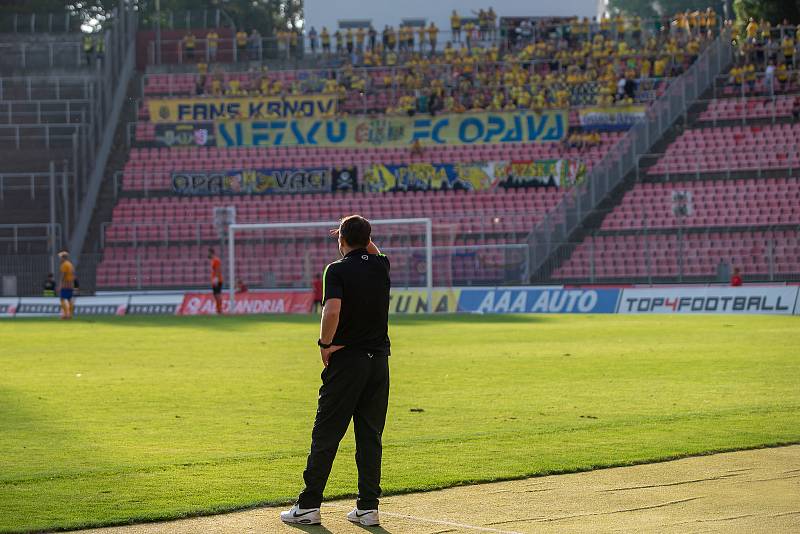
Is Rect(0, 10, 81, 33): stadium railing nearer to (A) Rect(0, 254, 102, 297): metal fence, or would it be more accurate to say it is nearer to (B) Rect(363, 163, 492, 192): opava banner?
(A) Rect(0, 254, 102, 297): metal fence

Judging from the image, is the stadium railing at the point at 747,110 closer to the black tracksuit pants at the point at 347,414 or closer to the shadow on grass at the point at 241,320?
the shadow on grass at the point at 241,320

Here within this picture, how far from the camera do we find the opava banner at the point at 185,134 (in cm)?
5653

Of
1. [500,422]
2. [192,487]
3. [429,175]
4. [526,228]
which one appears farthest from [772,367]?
[429,175]

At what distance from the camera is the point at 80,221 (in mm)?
52750

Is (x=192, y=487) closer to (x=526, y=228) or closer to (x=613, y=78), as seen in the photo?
(x=526, y=228)

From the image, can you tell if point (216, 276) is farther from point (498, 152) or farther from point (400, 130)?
point (498, 152)

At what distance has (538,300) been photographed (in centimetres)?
4347

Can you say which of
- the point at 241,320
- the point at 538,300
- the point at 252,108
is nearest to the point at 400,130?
the point at 252,108

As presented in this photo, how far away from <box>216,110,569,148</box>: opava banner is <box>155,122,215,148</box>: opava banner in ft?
1.51

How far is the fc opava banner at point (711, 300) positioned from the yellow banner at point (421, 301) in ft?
18.2

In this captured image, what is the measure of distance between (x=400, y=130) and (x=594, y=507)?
153 feet

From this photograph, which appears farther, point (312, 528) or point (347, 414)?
point (347, 414)

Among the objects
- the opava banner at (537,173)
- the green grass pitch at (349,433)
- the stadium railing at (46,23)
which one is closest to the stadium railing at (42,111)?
the stadium railing at (46,23)

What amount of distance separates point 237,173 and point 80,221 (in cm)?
632
